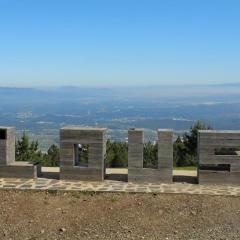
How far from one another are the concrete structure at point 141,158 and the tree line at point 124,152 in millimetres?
12116

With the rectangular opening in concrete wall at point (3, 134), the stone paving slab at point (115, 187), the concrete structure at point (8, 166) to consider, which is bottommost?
the stone paving slab at point (115, 187)

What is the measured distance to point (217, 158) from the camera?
591 inches

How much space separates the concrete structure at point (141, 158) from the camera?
1522 cm

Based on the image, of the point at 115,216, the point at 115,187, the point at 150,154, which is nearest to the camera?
the point at 115,216

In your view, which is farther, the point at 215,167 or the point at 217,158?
the point at 215,167

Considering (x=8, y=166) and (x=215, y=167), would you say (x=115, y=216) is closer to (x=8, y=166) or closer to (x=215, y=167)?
(x=215, y=167)

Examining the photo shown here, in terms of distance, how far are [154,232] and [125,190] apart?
2.66m

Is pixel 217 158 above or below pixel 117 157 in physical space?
above

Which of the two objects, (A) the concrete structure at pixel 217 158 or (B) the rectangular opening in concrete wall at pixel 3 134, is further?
(B) the rectangular opening in concrete wall at pixel 3 134

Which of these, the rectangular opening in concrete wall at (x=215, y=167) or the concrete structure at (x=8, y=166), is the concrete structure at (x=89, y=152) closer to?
the concrete structure at (x=8, y=166)

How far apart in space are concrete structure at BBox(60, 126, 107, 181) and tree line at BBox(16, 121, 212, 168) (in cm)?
1199

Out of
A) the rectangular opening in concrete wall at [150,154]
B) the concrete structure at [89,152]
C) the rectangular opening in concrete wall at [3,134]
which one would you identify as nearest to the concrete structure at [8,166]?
the rectangular opening in concrete wall at [3,134]

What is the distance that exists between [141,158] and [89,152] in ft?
4.72

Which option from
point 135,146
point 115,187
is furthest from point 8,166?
point 135,146
